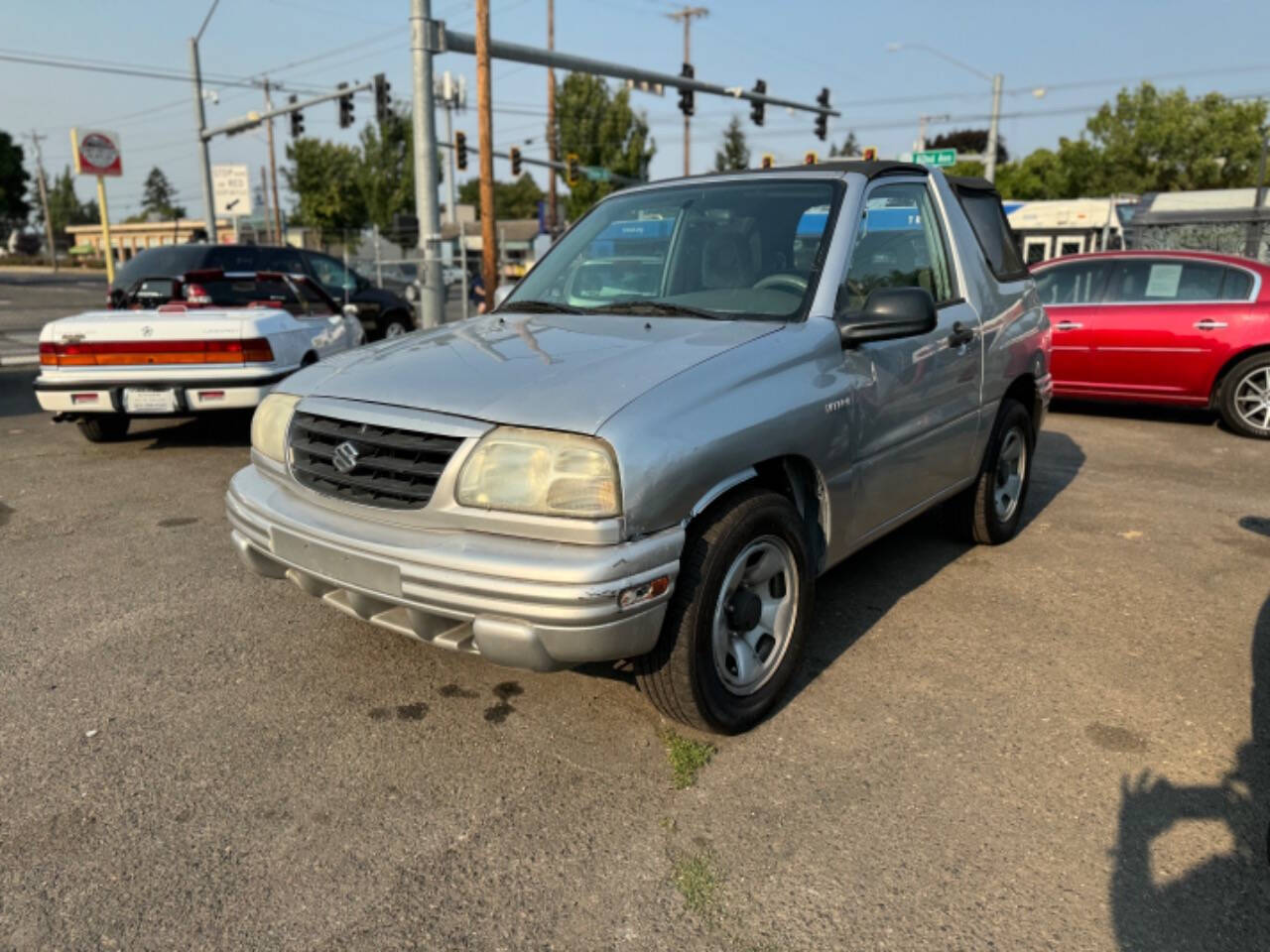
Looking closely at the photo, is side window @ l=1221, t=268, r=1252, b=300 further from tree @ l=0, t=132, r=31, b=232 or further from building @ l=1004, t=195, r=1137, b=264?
tree @ l=0, t=132, r=31, b=232

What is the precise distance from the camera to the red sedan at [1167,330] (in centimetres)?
814

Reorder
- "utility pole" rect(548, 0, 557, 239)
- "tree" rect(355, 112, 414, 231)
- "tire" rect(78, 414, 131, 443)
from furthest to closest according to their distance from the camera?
"tree" rect(355, 112, 414, 231)
"utility pole" rect(548, 0, 557, 239)
"tire" rect(78, 414, 131, 443)

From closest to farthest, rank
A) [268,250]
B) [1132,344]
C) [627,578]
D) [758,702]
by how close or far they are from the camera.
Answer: [627,578] → [758,702] → [1132,344] → [268,250]

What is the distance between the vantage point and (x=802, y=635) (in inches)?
130

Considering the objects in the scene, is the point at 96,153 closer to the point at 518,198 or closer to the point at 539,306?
the point at 539,306

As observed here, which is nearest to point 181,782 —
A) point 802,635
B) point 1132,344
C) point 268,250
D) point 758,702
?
point 758,702

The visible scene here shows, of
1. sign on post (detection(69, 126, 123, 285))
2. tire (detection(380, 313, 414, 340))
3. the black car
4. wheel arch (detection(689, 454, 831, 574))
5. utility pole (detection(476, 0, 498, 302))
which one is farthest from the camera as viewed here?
sign on post (detection(69, 126, 123, 285))

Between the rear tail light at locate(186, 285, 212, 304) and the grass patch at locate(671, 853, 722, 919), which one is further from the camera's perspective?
the rear tail light at locate(186, 285, 212, 304)

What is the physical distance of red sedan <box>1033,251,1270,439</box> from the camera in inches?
320

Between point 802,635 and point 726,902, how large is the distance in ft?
3.74

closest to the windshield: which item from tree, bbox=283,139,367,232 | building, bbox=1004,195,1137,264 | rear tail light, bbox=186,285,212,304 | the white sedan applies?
the white sedan

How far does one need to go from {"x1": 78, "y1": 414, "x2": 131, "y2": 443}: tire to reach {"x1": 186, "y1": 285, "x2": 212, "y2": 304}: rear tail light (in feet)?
3.98

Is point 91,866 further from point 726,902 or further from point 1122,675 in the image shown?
point 1122,675

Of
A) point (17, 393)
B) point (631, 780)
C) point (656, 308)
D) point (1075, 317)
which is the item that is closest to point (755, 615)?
point (631, 780)
